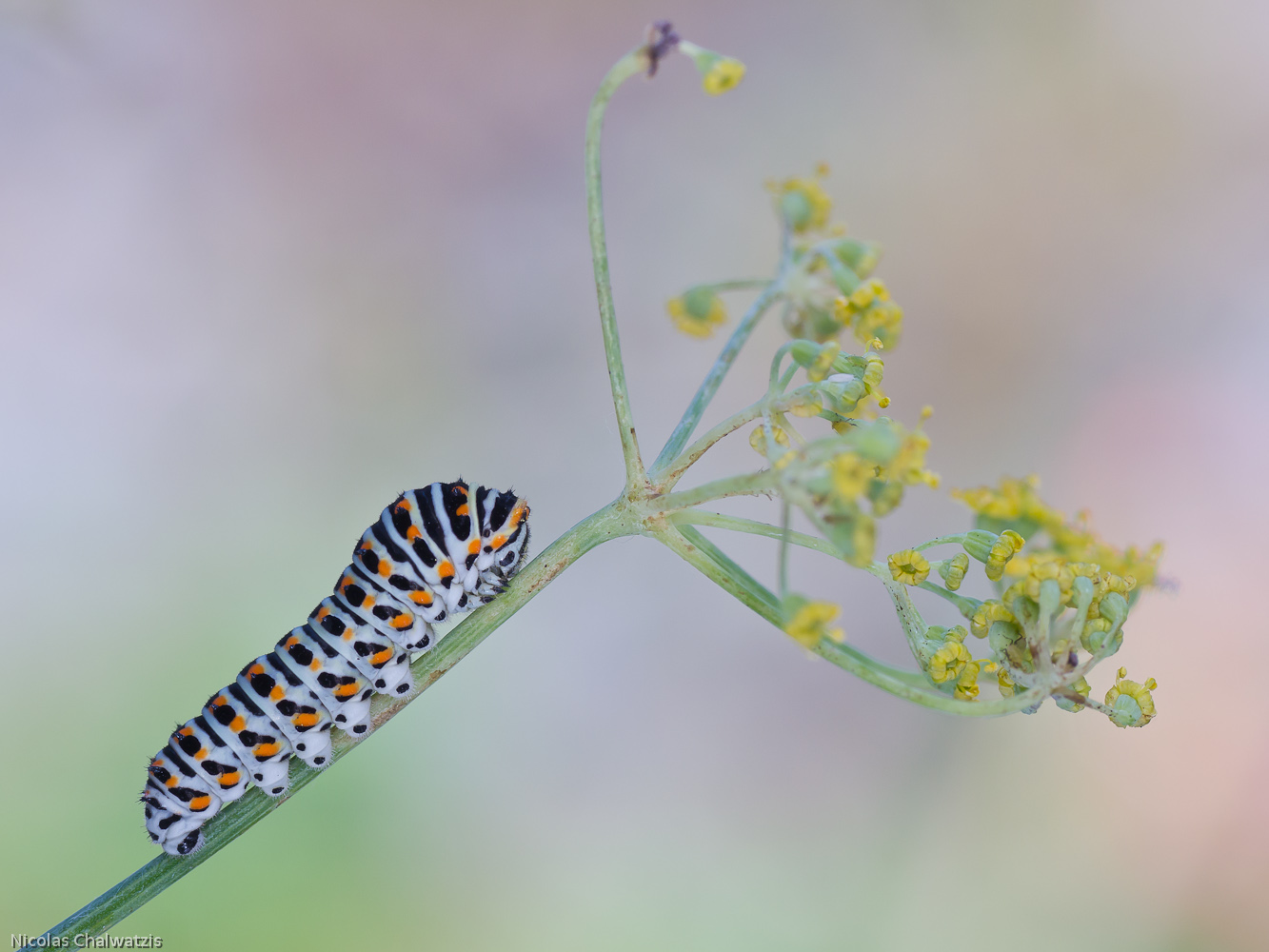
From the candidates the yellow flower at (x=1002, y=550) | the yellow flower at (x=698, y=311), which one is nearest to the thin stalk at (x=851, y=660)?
the yellow flower at (x=1002, y=550)

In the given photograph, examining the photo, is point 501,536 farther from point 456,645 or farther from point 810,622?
point 810,622

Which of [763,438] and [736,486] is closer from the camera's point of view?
[736,486]

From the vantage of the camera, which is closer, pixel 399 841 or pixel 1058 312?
pixel 399 841

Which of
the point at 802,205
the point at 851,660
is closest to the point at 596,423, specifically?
the point at 802,205

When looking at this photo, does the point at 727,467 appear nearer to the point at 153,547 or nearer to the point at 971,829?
the point at 971,829

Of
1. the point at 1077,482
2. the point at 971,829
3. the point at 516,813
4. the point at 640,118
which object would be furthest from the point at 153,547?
the point at 1077,482

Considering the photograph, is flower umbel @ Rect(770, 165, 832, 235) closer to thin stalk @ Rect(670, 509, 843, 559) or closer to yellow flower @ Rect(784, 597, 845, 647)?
thin stalk @ Rect(670, 509, 843, 559)

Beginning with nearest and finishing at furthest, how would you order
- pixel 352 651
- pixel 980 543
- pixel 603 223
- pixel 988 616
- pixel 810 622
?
pixel 810 622
pixel 603 223
pixel 988 616
pixel 980 543
pixel 352 651
